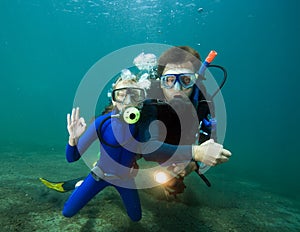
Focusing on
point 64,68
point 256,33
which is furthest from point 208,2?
point 64,68

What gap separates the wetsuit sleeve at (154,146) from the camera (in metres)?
2.15

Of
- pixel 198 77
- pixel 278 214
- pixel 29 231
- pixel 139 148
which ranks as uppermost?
pixel 198 77

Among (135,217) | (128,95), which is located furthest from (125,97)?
(135,217)

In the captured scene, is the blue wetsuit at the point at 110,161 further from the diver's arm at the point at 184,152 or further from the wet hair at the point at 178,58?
the wet hair at the point at 178,58

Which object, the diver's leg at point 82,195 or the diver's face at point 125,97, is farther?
the diver's leg at point 82,195

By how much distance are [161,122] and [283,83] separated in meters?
88.9

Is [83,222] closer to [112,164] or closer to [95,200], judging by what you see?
[95,200]

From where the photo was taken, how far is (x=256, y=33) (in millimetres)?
40312

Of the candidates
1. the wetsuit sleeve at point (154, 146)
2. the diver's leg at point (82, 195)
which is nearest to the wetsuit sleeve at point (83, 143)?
the diver's leg at point (82, 195)

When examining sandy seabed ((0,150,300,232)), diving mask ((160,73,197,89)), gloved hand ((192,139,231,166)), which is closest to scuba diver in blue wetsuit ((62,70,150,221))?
sandy seabed ((0,150,300,232))

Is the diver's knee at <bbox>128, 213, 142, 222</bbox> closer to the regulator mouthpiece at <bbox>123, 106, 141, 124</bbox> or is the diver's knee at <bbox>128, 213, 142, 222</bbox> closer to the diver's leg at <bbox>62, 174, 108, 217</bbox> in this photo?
the diver's leg at <bbox>62, 174, 108, 217</bbox>

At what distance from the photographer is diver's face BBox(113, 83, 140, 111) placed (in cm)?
285

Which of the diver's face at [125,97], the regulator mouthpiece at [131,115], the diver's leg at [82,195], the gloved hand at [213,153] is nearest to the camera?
the gloved hand at [213,153]

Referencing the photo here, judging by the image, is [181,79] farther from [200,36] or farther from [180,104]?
[200,36]
